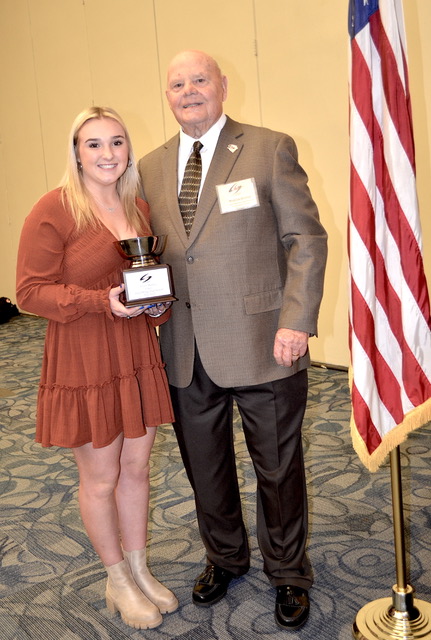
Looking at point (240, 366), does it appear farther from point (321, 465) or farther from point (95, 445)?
point (321, 465)

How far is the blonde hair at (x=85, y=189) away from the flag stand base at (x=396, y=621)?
1453 millimetres

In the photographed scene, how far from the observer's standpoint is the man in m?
2.31

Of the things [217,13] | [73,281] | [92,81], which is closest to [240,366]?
[73,281]

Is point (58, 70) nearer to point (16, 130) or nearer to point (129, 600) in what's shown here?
point (16, 130)

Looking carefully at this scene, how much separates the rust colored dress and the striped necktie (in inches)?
10.5

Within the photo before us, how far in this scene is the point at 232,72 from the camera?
6055 mm

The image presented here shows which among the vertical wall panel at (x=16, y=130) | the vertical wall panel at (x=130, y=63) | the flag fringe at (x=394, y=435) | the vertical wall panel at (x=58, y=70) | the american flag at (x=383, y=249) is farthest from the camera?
the vertical wall panel at (x=16, y=130)

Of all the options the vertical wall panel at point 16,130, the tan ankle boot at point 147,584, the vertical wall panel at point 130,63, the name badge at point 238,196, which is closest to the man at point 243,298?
the name badge at point 238,196

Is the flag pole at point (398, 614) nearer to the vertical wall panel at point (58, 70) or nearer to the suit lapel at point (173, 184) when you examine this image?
the suit lapel at point (173, 184)

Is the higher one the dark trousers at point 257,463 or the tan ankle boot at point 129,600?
the dark trousers at point 257,463

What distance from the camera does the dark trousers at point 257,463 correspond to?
94.6 inches

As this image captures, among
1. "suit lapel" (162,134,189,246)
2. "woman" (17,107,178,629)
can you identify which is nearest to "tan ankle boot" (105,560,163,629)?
"woman" (17,107,178,629)

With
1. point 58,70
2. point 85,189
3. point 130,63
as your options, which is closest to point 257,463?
point 85,189

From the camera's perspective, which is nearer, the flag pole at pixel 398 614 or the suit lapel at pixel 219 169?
the flag pole at pixel 398 614
